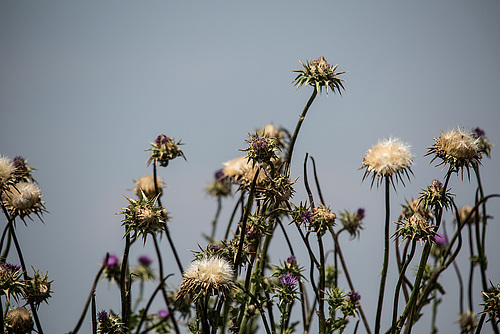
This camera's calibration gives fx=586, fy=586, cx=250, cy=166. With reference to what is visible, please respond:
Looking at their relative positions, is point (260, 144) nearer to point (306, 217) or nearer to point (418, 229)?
point (306, 217)

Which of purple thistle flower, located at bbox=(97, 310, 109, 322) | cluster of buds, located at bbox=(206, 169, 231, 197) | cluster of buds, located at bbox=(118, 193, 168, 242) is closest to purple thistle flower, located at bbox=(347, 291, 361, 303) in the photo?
cluster of buds, located at bbox=(118, 193, 168, 242)

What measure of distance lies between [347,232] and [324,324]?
0.68 metres

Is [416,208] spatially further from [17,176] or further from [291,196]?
[17,176]

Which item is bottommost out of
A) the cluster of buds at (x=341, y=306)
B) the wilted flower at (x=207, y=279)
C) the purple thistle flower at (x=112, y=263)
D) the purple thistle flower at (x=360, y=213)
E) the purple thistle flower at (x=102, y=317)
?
the purple thistle flower at (x=102, y=317)

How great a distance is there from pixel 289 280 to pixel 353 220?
2.21 ft

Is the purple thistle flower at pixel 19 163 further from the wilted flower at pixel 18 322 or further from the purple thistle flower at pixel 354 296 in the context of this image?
the purple thistle flower at pixel 354 296

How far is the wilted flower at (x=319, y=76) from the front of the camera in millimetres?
2288

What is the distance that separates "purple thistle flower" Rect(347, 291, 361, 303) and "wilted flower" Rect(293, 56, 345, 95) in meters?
0.85

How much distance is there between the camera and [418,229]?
7.17 feet

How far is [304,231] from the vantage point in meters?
2.32

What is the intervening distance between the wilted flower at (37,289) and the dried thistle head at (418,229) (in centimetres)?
138

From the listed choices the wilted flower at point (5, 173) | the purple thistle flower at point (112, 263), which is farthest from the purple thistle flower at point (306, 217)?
the purple thistle flower at point (112, 263)

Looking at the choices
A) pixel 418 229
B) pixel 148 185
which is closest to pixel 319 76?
pixel 418 229

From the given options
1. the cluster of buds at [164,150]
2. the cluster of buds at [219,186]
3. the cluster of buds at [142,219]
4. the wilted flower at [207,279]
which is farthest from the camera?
the cluster of buds at [219,186]
